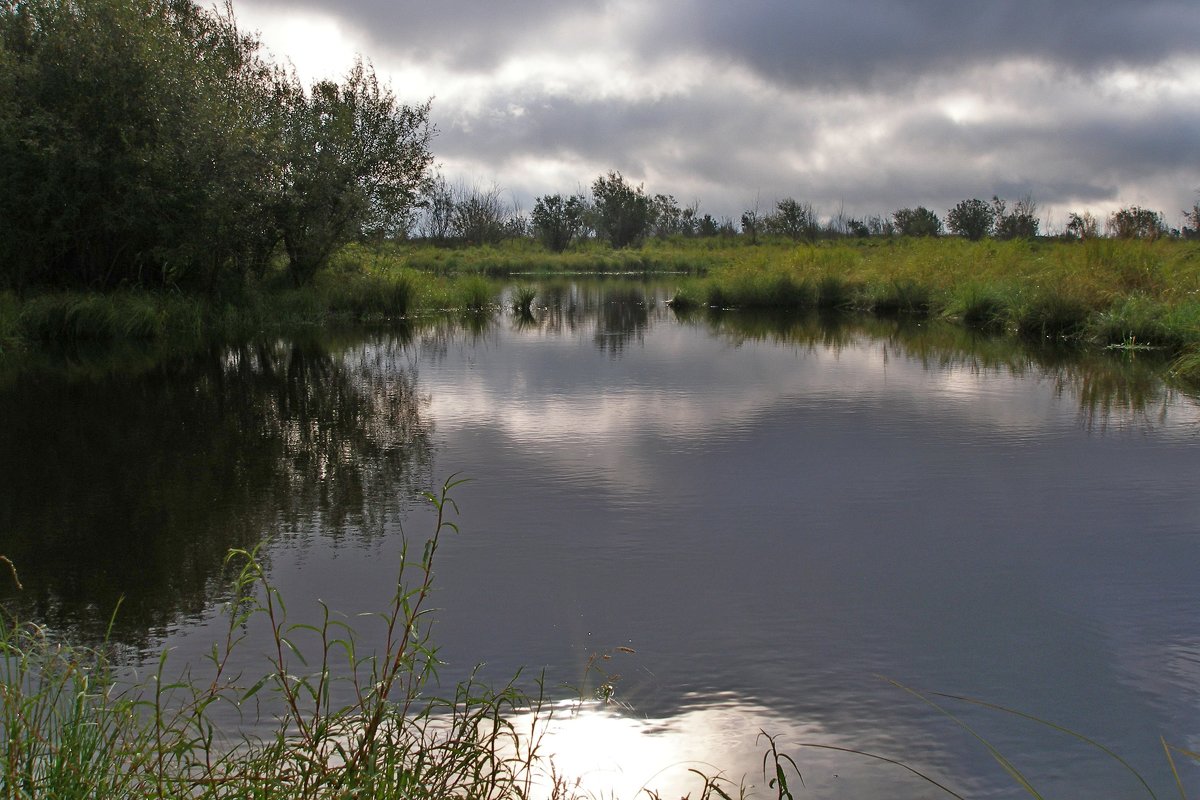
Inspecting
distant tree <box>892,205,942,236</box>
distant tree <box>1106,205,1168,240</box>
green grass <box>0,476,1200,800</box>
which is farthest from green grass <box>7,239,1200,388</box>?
distant tree <box>892,205,942,236</box>

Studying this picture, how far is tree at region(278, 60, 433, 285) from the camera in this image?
1777 centimetres

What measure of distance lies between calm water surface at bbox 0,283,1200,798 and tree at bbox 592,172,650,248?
50320 millimetres

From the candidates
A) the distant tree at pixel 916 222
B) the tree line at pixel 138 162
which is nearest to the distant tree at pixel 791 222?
the distant tree at pixel 916 222

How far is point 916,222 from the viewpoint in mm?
49000

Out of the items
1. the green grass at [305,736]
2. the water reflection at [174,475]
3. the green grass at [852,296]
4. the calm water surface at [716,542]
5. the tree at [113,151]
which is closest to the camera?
the green grass at [305,736]

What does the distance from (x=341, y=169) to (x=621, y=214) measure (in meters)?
41.3

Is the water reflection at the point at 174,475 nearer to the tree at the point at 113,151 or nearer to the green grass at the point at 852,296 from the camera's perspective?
the green grass at the point at 852,296

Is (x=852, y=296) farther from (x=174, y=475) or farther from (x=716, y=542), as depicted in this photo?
(x=716, y=542)

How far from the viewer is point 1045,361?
37.0ft

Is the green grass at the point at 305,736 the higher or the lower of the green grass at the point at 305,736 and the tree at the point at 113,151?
the lower

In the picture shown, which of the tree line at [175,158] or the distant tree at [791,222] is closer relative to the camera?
the tree line at [175,158]

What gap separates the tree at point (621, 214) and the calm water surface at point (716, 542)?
165 feet

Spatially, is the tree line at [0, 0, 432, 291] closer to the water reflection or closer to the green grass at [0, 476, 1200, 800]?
the water reflection

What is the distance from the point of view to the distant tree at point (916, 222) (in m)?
47.7
